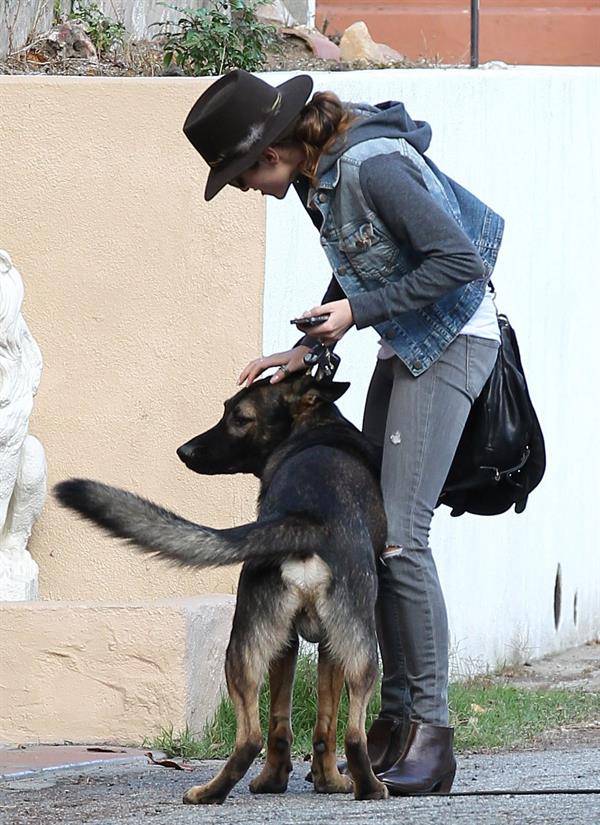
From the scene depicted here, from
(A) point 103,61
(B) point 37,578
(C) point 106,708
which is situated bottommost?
(C) point 106,708

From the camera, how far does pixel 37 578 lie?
21.8 feet

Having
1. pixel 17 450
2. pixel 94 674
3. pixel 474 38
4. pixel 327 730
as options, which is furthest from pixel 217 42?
pixel 327 730

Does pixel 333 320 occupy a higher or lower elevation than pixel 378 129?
A: lower

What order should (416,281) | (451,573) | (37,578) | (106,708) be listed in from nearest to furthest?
(416,281), (106,708), (37,578), (451,573)

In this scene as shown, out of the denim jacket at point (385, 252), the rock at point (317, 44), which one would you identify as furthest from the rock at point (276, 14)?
the denim jacket at point (385, 252)

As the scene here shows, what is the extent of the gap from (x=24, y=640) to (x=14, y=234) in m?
1.78

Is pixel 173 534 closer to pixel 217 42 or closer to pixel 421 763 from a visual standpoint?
pixel 421 763

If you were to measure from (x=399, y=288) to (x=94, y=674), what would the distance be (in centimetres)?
214

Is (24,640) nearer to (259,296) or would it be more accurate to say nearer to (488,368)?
(259,296)

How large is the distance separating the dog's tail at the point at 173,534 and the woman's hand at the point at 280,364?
60cm

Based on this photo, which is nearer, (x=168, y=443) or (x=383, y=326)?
(x=383, y=326)

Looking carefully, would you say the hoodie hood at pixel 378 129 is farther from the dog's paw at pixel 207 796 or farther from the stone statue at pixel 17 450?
the stone statue at pixel 17 450

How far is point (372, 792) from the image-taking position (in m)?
4.50

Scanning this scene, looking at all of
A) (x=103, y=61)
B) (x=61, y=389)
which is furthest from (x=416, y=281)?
(x=103, y=61)
